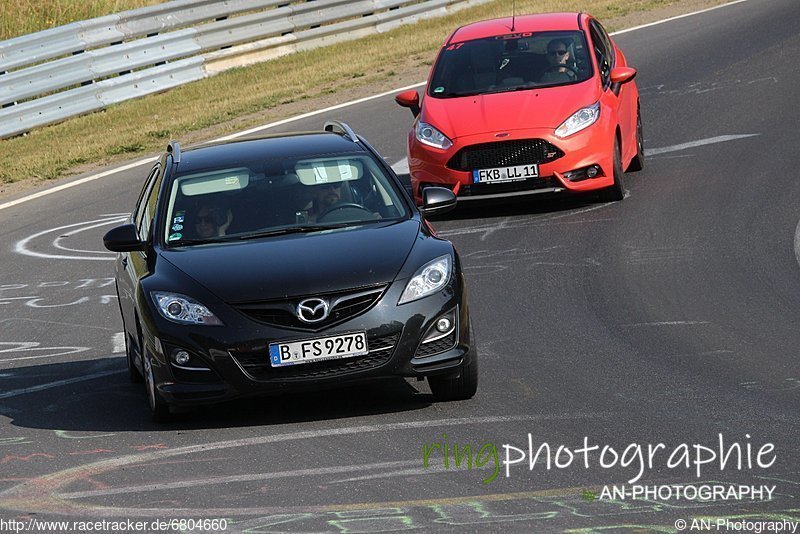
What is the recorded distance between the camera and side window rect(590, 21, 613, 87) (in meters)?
15.5

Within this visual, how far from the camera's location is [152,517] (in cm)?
644

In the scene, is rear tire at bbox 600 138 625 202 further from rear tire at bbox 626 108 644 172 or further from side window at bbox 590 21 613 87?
rear tire at bbox 626 108 644 172

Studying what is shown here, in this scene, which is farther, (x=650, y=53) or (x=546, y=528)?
(x=650, y=53)

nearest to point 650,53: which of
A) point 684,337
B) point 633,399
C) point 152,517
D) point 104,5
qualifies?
point 104,5

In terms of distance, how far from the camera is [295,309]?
7887mm

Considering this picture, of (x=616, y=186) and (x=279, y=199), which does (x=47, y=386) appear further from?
(x=616, y=186)

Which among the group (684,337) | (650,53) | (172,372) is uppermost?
(172,372)

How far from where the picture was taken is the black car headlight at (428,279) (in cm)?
810

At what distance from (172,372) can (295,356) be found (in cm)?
69

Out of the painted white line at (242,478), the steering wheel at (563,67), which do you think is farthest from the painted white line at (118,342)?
the steering wheel at (563,67)

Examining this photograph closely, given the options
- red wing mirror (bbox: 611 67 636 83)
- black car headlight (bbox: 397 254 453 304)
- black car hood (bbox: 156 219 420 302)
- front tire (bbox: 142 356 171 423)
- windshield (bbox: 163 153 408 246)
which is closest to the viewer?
black car hood (bbox: 156 219 420 302)

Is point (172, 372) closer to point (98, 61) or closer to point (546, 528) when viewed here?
point (546, 528)

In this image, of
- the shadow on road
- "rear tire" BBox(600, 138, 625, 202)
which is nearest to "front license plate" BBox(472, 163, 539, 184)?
"rear tire" BBox(600, 138, 625, 202)

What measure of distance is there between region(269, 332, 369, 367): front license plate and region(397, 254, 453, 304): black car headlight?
0.33m
